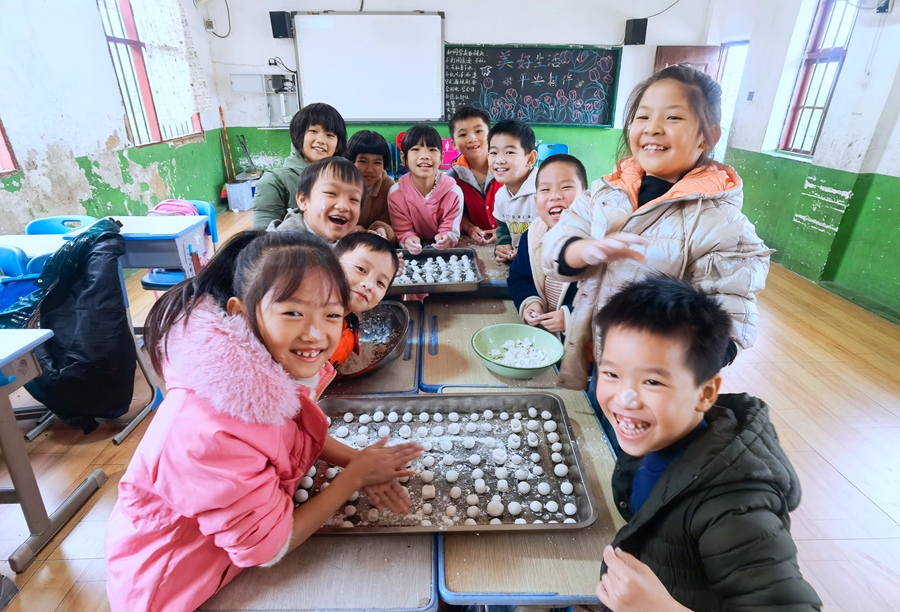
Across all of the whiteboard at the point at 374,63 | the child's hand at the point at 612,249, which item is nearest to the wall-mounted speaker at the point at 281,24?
the whiteboard at the point at 374,63

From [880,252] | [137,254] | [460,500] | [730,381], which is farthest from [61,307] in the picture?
[880,252]

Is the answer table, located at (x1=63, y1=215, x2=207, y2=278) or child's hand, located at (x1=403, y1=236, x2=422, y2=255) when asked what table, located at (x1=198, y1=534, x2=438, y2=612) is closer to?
child's hand, located at (x1=403, y1=236, x2=422, y2=255)

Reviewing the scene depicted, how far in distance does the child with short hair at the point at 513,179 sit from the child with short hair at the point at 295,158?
81cm

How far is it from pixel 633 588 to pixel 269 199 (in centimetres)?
212

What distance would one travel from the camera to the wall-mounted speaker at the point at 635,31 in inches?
208

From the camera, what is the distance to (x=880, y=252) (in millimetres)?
3379

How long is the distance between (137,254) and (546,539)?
90.1 inches

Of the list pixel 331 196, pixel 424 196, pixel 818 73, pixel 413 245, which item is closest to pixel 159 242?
pixel 331 196

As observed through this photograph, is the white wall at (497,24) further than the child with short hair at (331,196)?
Yes

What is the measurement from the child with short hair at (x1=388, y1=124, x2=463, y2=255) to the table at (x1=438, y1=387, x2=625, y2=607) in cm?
171

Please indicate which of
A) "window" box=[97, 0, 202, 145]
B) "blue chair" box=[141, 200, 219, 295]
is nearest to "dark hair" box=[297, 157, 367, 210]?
"blue chair" box=[141, 200, 219, 295]

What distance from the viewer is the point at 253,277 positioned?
0.76 metres

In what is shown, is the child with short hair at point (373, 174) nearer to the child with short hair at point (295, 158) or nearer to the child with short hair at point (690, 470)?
the child with short hair at point (295, 158)

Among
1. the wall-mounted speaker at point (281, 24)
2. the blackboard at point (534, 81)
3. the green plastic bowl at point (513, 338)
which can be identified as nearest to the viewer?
the green plastic bowl at point (513, 338)
